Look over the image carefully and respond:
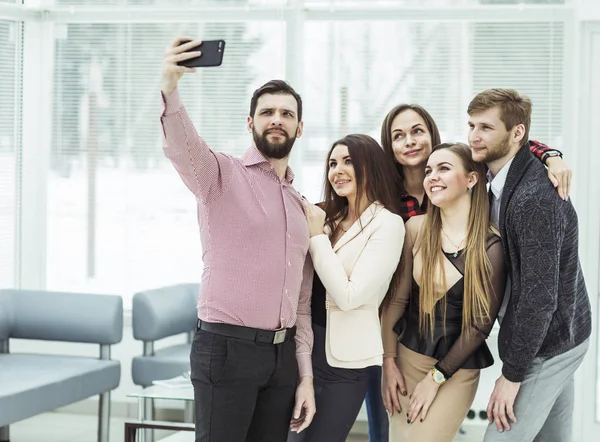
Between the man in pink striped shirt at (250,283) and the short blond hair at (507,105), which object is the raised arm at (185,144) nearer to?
the man in pink striped shirt at (250,283)

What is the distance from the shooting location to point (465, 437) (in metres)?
4.79

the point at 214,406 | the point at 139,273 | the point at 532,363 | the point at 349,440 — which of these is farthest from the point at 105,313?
the point at 532,363

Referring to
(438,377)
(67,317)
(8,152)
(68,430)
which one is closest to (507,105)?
(438,377)

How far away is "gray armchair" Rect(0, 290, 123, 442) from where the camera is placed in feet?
14.0

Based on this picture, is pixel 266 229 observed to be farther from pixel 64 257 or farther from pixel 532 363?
pixel 64 257

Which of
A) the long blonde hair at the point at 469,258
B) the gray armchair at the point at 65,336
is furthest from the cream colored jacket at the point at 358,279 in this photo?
the gray armchair at the point at 65,336

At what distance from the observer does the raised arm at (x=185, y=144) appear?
2.13 metres

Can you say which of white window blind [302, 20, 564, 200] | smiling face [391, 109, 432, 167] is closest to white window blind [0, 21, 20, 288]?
white window blind [302, 20, 564, 200]

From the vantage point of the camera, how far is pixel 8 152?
541 cm

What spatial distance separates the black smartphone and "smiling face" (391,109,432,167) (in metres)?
1.04

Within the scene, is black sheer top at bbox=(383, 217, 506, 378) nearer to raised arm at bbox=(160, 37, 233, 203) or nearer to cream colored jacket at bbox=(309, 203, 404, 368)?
cream colored jacket at bbox=(309, 203, 404, 368)

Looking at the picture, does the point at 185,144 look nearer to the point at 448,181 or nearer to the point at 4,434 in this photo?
the point at 448,181

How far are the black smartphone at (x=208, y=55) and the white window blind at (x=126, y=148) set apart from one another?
3.21m

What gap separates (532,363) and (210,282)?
0.99m
